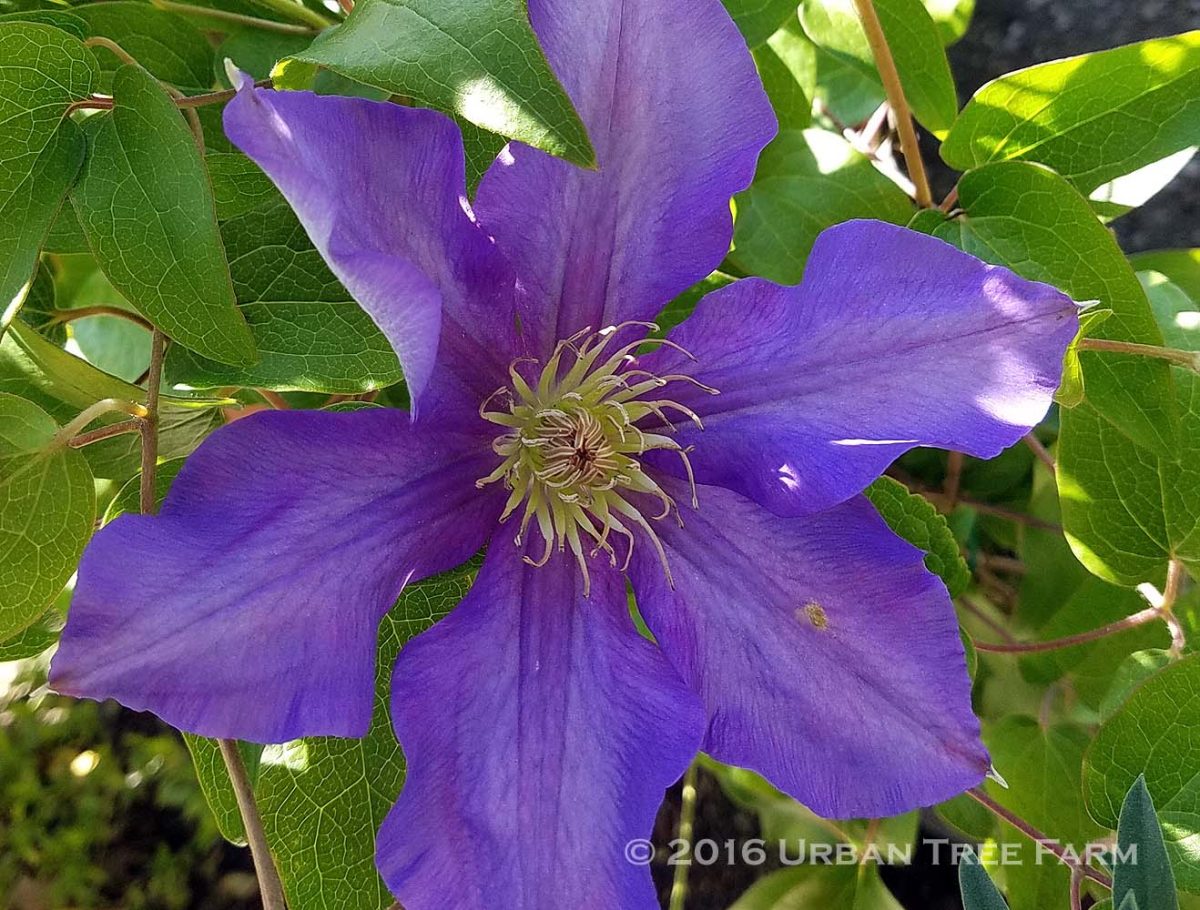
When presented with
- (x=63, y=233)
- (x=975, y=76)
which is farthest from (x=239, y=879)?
(x=975, y=76)

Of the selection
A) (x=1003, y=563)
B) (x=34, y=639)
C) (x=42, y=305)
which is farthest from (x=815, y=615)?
(x=1003, y=563)

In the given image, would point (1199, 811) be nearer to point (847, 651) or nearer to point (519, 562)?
point (847, 651)

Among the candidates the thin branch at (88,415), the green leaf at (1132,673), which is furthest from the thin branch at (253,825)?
the green leaf at (1132,673)

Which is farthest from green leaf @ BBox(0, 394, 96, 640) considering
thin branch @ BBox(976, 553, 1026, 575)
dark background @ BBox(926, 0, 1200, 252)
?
dark background @ BBox(926, 0, 1200, 252)

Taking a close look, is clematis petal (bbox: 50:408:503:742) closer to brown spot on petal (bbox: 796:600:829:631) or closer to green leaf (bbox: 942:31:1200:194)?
brown spot on petal (bbox: 796:600:829:631)

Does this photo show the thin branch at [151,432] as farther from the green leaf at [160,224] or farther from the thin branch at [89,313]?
the thin branch at [89,313]

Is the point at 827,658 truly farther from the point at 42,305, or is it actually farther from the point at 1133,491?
the point at 42,305
